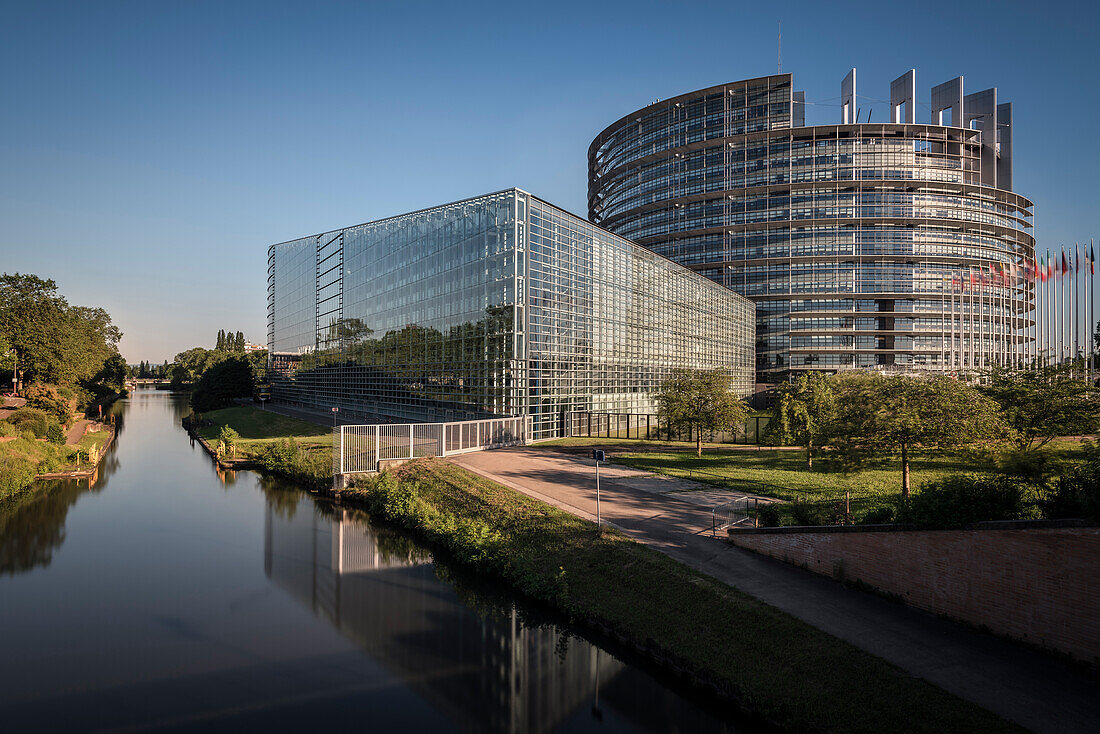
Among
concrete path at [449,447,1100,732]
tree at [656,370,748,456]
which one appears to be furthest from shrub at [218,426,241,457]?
tree at [656,370,748,456]

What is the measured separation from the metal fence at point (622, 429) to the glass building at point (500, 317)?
0.89 m

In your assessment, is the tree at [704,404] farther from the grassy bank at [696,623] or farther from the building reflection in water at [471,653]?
the building reflection in water at [471,653]

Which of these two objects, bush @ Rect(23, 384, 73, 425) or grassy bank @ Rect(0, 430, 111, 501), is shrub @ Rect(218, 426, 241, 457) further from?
bush @ Rect(23, 384, 73, 425)

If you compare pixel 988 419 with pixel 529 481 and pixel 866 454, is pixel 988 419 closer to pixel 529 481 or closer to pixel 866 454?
pixel 866 454

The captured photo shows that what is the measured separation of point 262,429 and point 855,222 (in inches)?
3221

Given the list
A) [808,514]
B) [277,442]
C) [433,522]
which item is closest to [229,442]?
[277,442]

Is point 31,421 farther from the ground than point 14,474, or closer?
farther from the ground

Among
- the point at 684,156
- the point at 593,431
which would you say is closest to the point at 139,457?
the point at 593,431

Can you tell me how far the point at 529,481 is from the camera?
77.5 feet

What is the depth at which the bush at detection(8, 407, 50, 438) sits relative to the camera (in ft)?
120

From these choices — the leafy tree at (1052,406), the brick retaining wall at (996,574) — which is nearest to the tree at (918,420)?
the brick retaining wall at (996,574)

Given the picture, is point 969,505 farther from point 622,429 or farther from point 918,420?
point 622,429

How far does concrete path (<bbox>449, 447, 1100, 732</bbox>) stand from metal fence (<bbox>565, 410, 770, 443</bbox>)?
19.8m

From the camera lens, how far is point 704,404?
31359 millimetres
